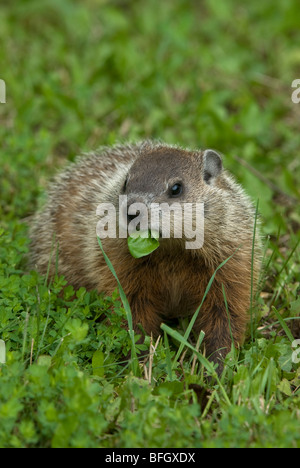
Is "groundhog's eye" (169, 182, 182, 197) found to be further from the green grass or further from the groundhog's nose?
the green grass

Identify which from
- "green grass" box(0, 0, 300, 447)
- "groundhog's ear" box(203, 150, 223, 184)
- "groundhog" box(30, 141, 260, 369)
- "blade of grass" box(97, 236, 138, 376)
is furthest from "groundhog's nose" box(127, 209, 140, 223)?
"groundhog's ear" box(203, 150, 223, 184)

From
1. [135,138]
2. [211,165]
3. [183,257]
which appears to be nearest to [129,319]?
[183,257]

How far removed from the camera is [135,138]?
6578mm

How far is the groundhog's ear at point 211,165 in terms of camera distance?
14.7ft

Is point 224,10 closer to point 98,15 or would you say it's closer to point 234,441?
point 98,15

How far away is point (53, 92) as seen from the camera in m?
7.09

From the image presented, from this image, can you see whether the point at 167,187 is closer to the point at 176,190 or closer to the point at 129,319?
the point at 176,190

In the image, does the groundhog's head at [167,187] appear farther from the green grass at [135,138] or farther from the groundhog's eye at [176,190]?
the green grass at [135,138]

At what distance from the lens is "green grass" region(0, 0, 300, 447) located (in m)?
3.23

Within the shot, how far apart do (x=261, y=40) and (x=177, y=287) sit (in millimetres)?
5192

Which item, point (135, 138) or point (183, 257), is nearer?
point (183, 257)

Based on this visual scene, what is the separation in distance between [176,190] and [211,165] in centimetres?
49

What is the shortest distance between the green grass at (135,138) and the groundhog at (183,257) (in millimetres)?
177

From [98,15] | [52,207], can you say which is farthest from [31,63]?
[52,207]
